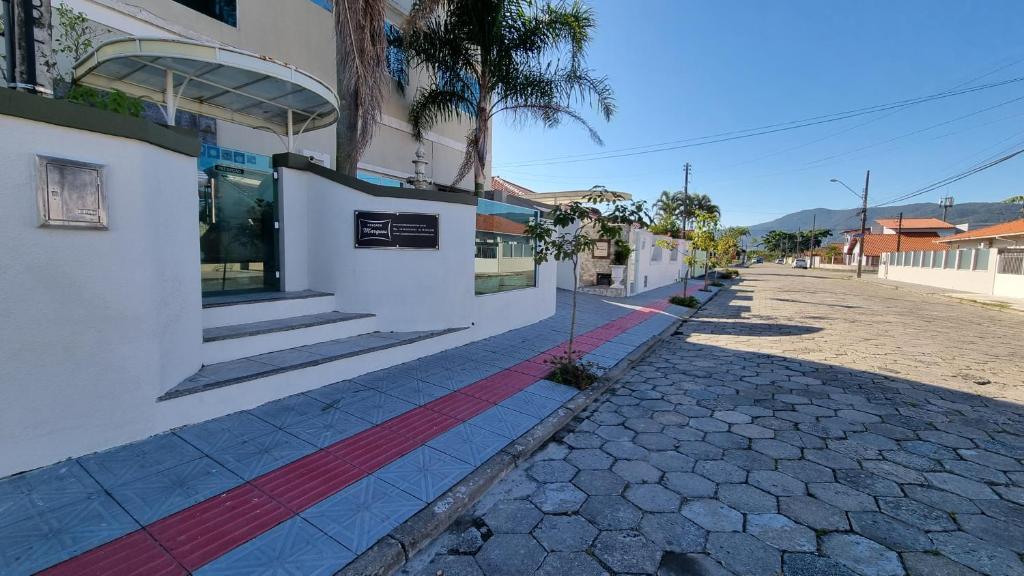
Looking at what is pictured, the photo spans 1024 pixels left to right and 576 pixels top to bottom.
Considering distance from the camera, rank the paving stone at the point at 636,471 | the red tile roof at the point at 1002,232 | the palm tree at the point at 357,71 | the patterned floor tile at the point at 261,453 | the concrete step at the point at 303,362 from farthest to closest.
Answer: the red tile roof at the point at 1002,232, the palm tree at the point at 357,71, the concrete step at the point at 303,362, the paving stone at the point at 636,471, the patterned floor tile at the point at 261,453

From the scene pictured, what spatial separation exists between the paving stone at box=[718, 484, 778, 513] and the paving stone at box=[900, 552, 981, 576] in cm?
67

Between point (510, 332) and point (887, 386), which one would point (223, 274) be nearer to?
point (510, 332)

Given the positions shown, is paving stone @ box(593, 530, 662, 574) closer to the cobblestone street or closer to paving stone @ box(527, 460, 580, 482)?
the cobblestone street

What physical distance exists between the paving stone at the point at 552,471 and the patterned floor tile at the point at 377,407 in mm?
1475

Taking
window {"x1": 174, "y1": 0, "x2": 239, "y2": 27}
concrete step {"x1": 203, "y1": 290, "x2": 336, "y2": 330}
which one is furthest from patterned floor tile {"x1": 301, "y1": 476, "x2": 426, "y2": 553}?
window {"x1": 174, "y1": 0, "x2": 239, "y2": 27}

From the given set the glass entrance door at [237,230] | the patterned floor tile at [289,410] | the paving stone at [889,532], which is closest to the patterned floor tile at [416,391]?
the patterned floor tile at [289,410]

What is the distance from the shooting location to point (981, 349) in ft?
26.7

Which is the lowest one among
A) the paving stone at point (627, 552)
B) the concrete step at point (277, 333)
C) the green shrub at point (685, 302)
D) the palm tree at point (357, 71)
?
the paving stone at point (627, 552)

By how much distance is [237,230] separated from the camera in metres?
5.51

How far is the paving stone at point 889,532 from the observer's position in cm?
248

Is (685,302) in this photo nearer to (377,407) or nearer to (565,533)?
(377,407)

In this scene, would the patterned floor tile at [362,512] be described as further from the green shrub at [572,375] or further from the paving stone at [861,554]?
the green shrub at [572,375]

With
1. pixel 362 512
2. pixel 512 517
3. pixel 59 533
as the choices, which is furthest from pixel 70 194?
pixel 512 517

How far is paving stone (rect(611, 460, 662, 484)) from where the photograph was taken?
3.18m
